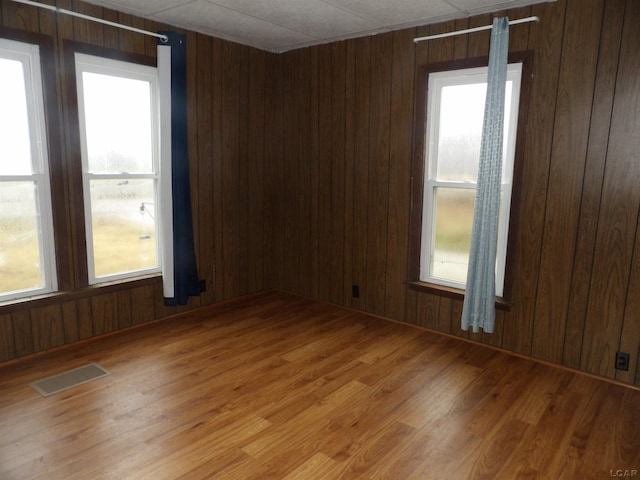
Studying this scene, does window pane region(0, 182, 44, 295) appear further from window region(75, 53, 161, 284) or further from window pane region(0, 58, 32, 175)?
window region(75, 53, 161, 284)

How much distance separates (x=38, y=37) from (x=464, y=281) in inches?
134

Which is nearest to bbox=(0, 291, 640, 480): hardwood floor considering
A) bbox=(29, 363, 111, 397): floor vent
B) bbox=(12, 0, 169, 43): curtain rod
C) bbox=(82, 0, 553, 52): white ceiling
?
bbox=(29, 363, 111, 397): floor vent

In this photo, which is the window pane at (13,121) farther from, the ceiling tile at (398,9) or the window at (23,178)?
the ceiling tile at (398,9)

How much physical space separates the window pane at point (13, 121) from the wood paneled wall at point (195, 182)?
0.54 feet

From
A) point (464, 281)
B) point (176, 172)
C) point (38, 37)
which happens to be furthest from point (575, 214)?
point (38, 37)

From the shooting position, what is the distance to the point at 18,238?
9.75 feet

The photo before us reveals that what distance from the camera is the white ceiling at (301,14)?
118 inches

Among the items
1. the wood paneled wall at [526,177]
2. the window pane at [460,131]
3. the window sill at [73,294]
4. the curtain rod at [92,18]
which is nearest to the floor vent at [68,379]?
the window sill at [73,294]

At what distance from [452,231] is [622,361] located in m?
1.39

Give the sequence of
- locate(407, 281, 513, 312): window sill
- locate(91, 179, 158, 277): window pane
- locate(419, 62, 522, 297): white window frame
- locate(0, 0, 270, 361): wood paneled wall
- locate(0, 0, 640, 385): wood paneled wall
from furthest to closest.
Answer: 1. locate(91, 179, 158, 277): window pane
2. locate(407, 281, 513, 312): window sill
3. locate(419, 62, 522, 297): white window frame
4. locate(0, 0, 270, 361): wood paneled wall
5. locate(0, 0, 640, 385): wood paneled wall

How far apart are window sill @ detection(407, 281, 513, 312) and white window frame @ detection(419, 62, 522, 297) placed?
0.15 feet

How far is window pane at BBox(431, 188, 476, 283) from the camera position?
11.2ft

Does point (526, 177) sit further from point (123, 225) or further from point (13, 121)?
point (13, 121)

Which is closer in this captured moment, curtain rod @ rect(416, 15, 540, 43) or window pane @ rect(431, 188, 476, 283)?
curtain rod @ rect(416, 15, 540, 43)
